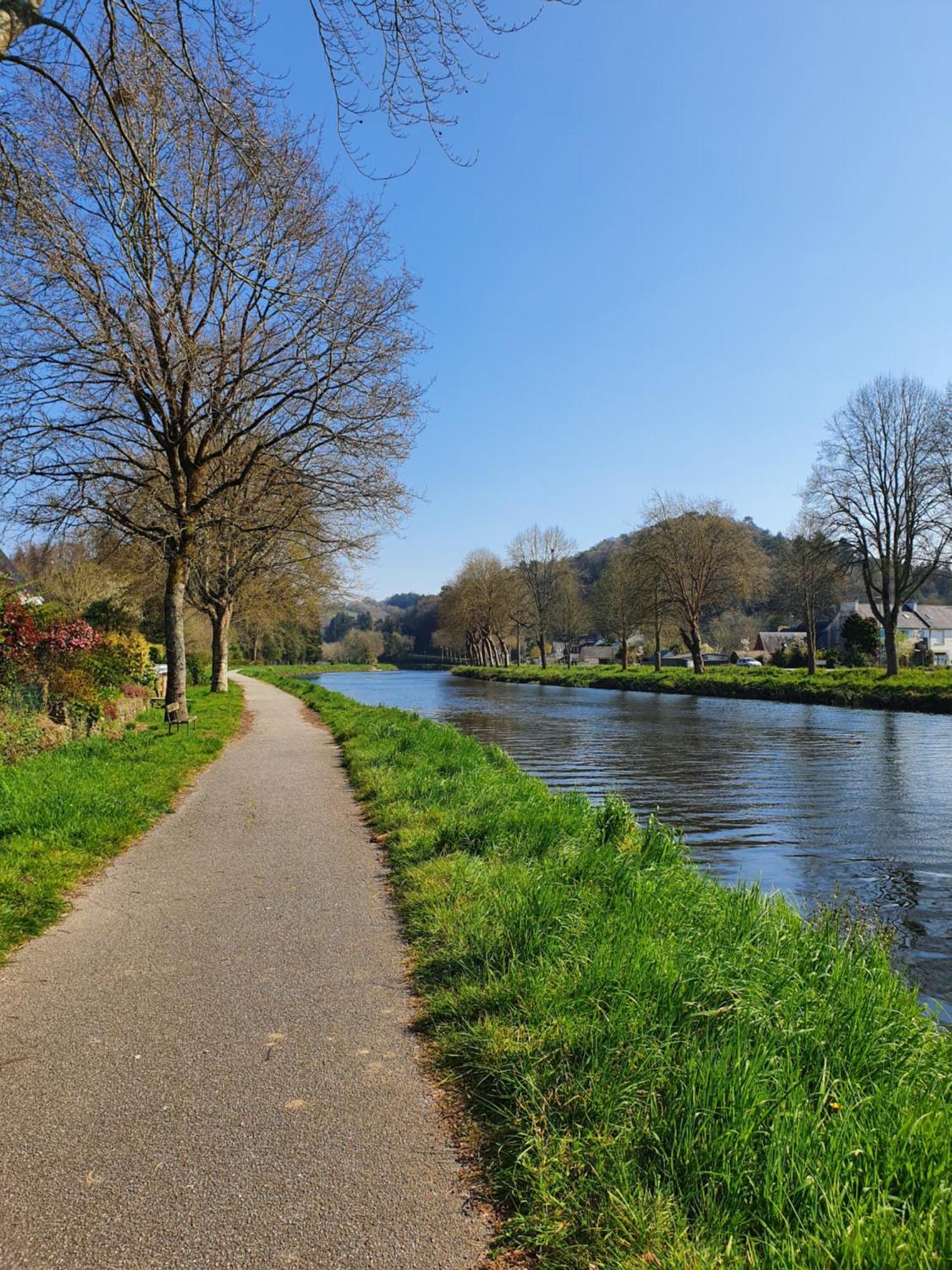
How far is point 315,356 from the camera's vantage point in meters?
15.0

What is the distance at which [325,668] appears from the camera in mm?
95438

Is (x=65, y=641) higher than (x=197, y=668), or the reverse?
(x=65, y=641)

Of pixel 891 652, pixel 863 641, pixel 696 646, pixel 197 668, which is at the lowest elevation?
pixel 197 668

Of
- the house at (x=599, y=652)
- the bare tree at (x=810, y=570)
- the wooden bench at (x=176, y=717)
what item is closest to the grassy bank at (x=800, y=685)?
the bare tree at (x=810, y=570)

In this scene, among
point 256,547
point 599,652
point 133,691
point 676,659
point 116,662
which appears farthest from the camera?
point 599,652

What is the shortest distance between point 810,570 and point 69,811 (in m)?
42.0

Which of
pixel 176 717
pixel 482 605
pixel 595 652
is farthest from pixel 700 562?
pixel 595 652

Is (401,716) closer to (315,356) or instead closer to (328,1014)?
(315,356)

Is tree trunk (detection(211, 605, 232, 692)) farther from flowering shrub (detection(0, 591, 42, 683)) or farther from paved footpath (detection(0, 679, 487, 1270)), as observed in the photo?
paved footpath (detection(0, 679, 487, 1270))

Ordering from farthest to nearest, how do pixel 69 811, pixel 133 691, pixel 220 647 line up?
1. pixel 220 647
2. pixel 133 691
3. pixel 69 811

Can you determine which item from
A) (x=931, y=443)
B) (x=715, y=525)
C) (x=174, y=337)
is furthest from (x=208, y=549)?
(x=715, y=525)

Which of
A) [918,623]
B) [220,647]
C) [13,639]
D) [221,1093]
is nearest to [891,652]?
[220,647]

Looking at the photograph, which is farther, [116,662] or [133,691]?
[133,691]

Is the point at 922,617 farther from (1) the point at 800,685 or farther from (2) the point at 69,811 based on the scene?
(2) the point at 69,811
